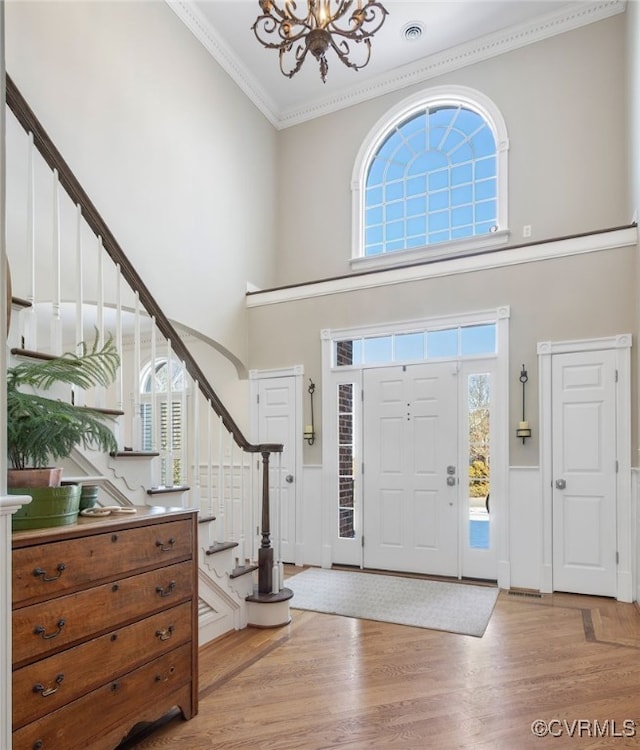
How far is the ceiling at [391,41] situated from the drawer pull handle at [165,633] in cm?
549

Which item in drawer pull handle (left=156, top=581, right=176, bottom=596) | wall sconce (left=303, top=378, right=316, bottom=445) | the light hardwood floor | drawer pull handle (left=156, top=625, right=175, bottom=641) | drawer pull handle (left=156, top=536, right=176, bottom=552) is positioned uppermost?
wall sconce (left=303, top=378, right=316, bottom=445)

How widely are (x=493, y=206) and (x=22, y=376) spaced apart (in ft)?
16.6

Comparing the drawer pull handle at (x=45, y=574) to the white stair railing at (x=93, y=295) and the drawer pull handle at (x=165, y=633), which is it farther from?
the white stair railing at (x=93, y=295)

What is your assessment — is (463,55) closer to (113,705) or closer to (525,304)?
(525,304)

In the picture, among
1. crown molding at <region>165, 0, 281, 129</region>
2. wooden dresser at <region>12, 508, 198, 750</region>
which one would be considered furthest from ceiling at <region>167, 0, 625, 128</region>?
wooden dresser at <region>12, 508, 198, 750</region>

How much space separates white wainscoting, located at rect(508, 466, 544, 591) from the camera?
4.36m

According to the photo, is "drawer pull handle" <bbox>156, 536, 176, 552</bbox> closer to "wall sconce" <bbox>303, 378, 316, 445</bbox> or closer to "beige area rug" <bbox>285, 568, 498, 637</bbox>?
"beige area rug" <bbox>285, 568, 498, 637</bbox>

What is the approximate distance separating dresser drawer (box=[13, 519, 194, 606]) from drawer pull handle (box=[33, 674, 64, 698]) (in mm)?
270

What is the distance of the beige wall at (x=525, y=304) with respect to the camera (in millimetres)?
4254

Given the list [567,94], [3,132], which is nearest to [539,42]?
[567,94]

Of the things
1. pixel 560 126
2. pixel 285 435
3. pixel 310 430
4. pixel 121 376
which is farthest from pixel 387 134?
pixel 121 376

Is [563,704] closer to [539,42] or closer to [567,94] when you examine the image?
[567,94]

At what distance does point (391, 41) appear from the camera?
5.56 metres

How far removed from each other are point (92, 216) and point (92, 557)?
1.73 metres
